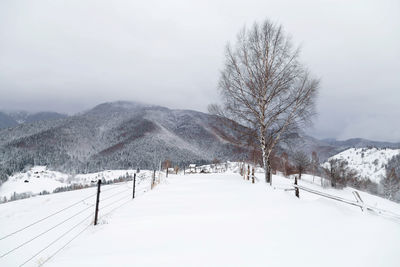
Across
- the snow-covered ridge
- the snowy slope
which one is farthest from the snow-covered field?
the snowy slope

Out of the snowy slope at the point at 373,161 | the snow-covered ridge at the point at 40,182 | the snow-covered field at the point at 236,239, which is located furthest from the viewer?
the snowy slope at the point at 373,161

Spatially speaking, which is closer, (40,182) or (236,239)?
(236,239)

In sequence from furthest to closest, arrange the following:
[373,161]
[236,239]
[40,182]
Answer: [373,161], [40,182], [236,239]

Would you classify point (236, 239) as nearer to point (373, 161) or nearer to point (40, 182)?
point (40, 182)

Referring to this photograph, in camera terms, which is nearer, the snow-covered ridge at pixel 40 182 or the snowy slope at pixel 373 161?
the snow-covered ridge at pixel 40 182

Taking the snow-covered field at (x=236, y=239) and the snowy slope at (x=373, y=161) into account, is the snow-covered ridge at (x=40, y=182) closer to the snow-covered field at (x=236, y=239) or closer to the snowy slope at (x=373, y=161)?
the snow-covered field at (x=236, y=239)

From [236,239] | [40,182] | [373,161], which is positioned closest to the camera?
[236,239]

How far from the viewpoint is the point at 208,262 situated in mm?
3164

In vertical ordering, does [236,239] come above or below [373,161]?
below

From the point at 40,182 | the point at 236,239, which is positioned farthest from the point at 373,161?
the point at 40,182

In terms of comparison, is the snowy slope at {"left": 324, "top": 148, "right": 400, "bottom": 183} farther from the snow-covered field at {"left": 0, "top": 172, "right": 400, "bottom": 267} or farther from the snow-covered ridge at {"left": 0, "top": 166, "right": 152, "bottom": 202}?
the snow-covered field at {"left": 0, "top": 172, "right": 400, "bottom": 267}

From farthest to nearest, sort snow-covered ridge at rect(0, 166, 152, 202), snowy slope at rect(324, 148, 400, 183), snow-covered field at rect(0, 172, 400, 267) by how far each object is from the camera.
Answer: snowy slope at rect(324, 148, 400, 183) < snow-covered ridge at rect(0, 166, 152, 202) < snow-covered field at rect(0, 172, 400, 267)

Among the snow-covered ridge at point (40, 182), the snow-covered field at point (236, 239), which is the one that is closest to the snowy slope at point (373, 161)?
the snow-covered ridge at point (40, 182)

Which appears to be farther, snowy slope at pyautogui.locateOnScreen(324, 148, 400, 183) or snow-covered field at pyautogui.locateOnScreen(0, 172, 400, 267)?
snowy slope at pyautogui.locateOnScreen(324, 148, 400, 183)
